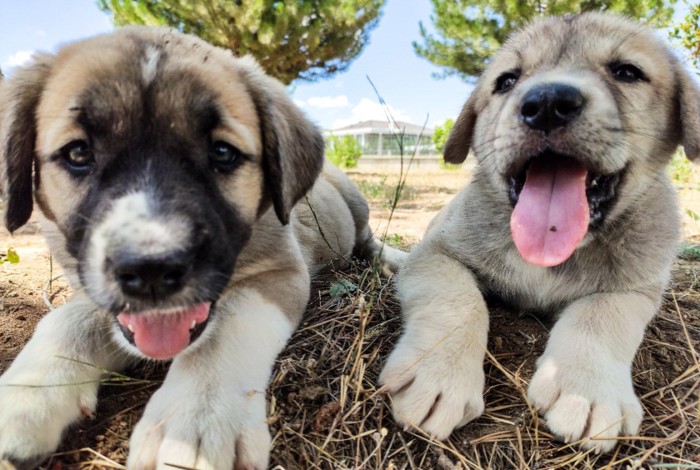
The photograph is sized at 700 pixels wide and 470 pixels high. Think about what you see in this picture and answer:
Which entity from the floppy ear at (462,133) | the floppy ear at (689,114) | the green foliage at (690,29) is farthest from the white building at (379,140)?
the floppy ear at (689,114)

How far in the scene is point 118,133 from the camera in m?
2.03

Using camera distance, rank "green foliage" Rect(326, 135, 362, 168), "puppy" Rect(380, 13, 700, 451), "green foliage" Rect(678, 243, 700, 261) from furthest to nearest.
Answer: "green foliage" Rect(326, 135, 362, 168) < "green foliage" Rect(678, 243, 700, 261) < "puppy" Rect(380, 13, 700, 451)

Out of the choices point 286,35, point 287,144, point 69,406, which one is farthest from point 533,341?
point 286,35

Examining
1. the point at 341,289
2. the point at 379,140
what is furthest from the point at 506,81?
the point at 379,140

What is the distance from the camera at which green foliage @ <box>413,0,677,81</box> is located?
15461mm

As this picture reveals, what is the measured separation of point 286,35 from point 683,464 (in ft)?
58.2

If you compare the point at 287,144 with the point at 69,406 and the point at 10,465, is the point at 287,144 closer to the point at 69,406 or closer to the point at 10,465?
the point at 69,406

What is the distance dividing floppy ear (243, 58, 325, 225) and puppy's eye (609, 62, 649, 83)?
1511mm

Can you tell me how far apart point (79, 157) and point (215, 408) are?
1.09 m

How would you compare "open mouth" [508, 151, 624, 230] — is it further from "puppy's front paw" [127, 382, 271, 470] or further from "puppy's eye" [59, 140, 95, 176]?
"puppy's eye" [59, 140, 95, 176]

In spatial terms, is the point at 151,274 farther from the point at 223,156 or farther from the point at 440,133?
the point at 440,133

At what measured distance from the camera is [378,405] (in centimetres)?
205

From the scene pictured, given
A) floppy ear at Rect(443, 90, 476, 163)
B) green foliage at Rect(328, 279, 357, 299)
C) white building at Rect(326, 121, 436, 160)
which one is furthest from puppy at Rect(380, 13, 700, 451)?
white building at Rect(326, 121, 436, 160)

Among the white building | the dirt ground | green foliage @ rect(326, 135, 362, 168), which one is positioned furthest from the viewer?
the white building
